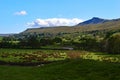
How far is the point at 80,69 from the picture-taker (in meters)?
52.4

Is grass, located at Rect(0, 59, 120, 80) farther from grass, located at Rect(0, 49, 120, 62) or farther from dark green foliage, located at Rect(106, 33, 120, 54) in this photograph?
dark green foliage, located at Rect(106, 33, 120, 54)

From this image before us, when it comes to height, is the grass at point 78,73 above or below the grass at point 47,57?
above

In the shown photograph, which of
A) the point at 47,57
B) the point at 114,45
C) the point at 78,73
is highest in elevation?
the point at 78,73

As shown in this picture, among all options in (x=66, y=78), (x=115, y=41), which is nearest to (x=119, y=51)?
(x=115, y=41)

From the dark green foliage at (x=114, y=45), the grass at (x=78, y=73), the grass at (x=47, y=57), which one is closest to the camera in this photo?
the grass at (x=78, y=73)

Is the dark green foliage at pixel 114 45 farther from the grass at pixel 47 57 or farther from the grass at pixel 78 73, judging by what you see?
the grass at pixel 78 73

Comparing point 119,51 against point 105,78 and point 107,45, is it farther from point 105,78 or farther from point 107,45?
point 105,78

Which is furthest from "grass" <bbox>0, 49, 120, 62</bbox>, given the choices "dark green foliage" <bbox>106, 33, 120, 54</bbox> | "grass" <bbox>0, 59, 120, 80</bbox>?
"grass" <bbox>0, 59, 120, 80</bbox>

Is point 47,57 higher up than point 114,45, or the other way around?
point 114,45

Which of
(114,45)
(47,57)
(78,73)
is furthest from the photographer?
(114,45)

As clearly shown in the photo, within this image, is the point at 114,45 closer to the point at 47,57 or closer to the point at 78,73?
the point at 47,57

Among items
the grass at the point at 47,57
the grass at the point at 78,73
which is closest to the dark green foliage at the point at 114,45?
the grass at the point at 47,57

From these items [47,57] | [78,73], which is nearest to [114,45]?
[47,57]

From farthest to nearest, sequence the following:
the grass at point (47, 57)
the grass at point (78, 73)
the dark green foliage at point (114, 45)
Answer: the dark green foliage at point (114, 45) → the grass at point (47, 57) → the grass at point (78, 73)
